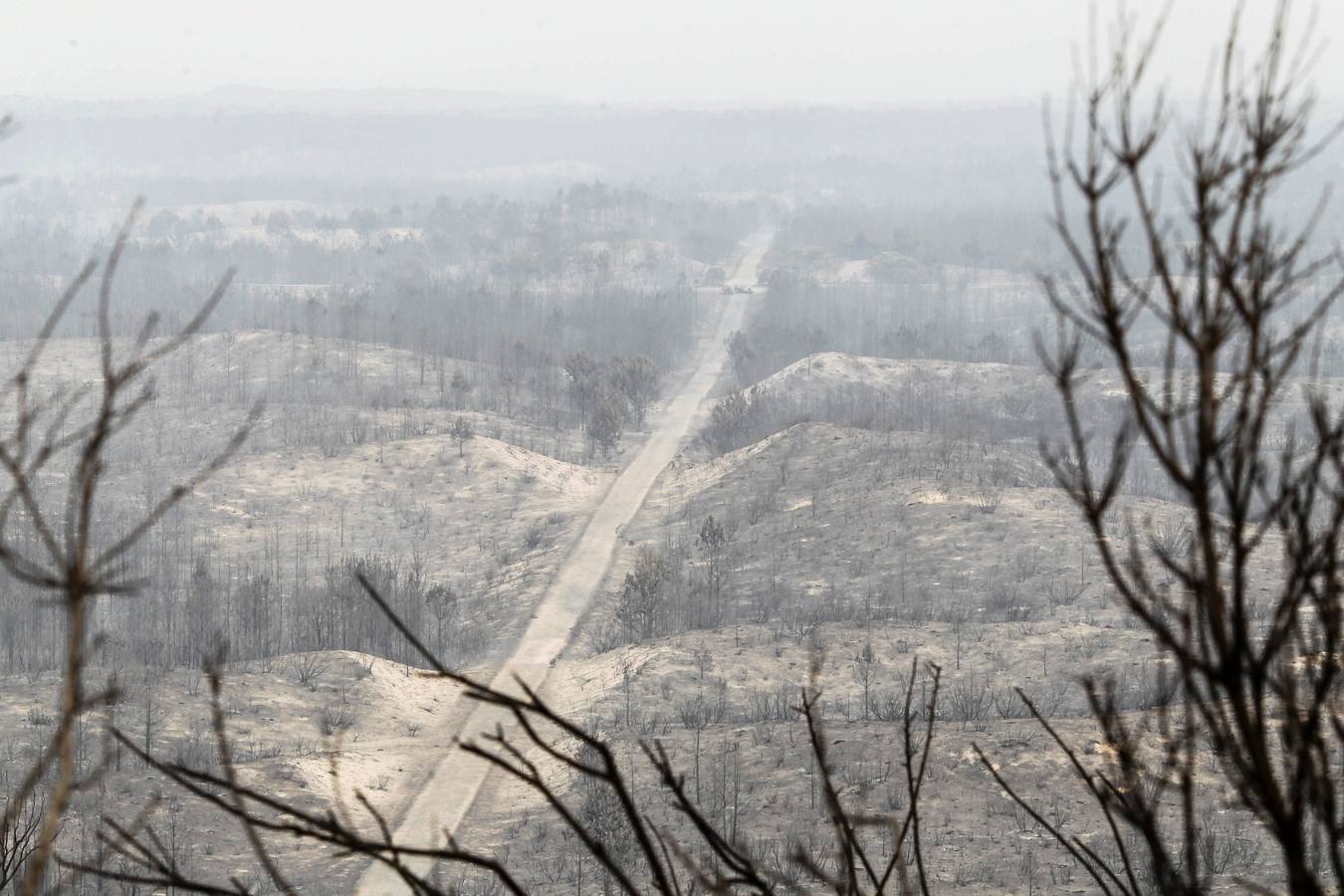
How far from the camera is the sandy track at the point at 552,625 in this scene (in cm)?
1897

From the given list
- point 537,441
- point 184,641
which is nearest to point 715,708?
point 184,641

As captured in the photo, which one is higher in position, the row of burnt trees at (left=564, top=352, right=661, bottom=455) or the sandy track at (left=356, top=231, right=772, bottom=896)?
the row of burnt trees at (left=564, top=352, right=661, bottom=455)

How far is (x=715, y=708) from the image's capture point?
80.1 feet

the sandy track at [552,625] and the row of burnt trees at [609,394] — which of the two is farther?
the row of burnt trees at [609,394]

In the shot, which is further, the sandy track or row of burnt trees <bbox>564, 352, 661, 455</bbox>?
row of burnt trees <bbox>564, 352, 661, 455</bbox>

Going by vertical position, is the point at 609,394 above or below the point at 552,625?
above

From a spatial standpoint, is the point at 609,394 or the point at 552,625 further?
A: the point at 609,394

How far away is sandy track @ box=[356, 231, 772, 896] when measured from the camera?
19.0 m

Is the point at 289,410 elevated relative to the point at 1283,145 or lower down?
lower down

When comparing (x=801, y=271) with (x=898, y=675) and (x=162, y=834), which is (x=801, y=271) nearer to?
(x=898, y=675)

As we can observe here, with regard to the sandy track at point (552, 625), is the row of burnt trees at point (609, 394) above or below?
above

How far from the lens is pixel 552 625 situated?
30.9 metres

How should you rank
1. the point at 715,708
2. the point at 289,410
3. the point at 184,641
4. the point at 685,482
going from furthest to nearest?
the point at 289,410 < the point at 685,482 < the point at 184,641 < the point at 715,708

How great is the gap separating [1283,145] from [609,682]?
23.3m
